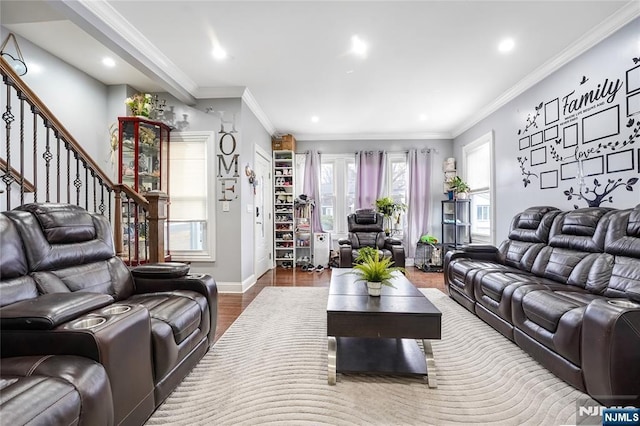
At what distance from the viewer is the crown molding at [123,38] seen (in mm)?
2322

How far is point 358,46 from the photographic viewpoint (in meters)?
2.99

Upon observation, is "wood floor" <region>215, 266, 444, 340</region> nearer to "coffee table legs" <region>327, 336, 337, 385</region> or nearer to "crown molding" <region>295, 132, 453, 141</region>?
"coffee table legs" <region>327, 336, 337, 385</region>

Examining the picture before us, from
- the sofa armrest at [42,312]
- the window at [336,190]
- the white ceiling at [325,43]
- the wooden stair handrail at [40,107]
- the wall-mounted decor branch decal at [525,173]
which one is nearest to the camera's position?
the sofa armrest at [42,312]

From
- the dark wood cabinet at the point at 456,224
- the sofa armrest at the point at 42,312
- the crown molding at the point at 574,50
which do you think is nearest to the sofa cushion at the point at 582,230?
the crown molding at the point at 574,50

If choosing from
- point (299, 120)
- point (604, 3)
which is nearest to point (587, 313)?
point (604, 3)

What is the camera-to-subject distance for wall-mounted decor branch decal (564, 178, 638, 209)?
261 centimetres

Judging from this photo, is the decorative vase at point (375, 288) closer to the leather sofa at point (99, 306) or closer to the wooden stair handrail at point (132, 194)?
the leather sofa at point (99, 306)

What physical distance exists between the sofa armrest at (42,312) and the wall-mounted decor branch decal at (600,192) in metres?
4.05

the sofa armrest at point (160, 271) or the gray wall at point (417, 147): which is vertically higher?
the gray wall at point (417, 147)

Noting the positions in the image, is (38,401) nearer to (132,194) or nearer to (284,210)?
(132,194)

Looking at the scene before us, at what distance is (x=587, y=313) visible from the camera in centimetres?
163

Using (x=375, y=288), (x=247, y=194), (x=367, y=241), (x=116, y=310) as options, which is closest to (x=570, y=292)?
(x=375, y=288)

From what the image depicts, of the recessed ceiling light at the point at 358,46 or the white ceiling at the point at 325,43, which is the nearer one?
the white ceiling at the point at 325,43

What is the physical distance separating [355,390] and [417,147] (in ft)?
17.8
